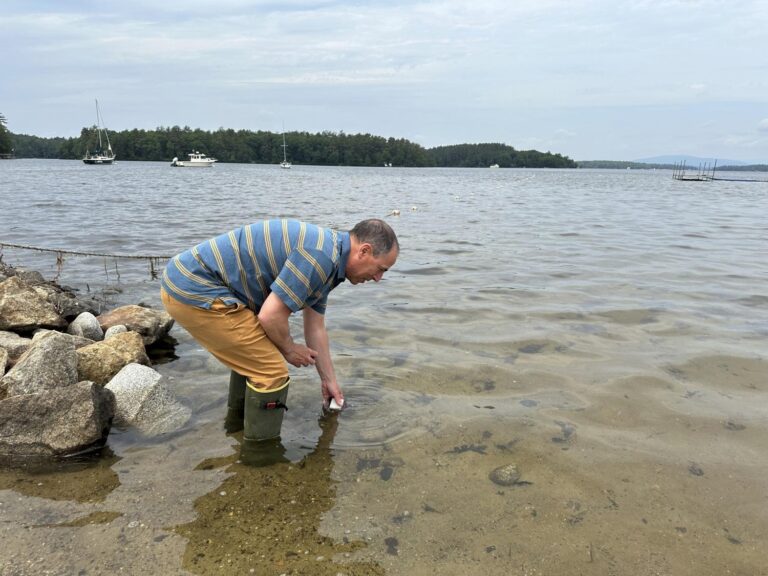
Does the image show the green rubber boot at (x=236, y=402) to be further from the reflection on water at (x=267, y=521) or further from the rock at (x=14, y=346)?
the rock at (x=14, y=346)

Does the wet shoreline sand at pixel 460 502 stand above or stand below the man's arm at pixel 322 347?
below

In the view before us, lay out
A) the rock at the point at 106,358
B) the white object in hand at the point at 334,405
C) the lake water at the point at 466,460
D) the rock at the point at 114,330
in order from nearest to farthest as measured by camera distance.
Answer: the lake water at the point at 466,460
the white object in hand at the point at 334,405
the rock at the point at 106,358
the rock at the point at 114,330

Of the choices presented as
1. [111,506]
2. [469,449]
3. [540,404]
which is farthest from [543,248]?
[111,506]

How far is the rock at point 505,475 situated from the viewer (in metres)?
3.98

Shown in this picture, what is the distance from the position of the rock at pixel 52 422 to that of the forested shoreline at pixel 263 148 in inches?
5911

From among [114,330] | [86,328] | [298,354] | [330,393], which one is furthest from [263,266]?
[86,328]

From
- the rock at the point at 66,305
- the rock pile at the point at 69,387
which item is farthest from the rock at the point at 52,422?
the rock at the point at 66,305

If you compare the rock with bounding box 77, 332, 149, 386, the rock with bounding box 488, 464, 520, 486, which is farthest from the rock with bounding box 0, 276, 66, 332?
the rock with bounding box 488, 464, 520, 486

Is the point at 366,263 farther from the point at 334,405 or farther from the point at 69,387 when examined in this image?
the point at 69,387

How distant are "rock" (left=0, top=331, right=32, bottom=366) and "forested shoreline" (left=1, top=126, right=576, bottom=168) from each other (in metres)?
148

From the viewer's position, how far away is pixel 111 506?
3.58 meters

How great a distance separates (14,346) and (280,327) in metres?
3.53

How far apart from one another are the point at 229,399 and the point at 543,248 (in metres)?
10.7

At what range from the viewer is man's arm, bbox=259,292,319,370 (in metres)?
3.62
